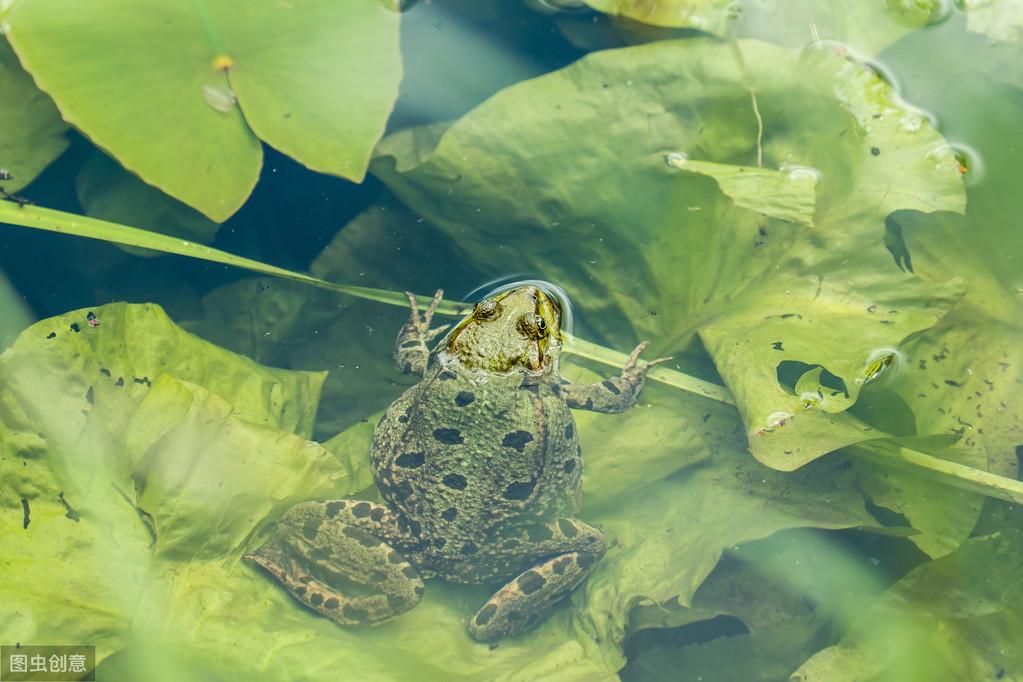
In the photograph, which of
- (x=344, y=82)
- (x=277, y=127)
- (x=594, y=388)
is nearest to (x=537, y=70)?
(x=344, y=82)

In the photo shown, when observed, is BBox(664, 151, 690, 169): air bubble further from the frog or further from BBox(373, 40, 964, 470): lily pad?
the frog

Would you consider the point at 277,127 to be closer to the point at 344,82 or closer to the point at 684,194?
the point at 344,82

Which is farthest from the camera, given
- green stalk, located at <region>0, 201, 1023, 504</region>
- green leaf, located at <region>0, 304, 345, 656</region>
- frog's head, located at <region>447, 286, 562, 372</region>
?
frog's head, located at <region>447, 286, 562, 372</region>

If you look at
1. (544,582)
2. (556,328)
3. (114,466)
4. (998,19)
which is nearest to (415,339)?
(556,328)

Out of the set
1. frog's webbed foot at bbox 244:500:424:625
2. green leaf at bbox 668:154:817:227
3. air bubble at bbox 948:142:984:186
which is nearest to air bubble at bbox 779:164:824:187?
green leaf at bbox 668:154:817:227

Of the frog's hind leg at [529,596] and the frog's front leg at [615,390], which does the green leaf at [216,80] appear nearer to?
the frog's front leg at [615,390]
